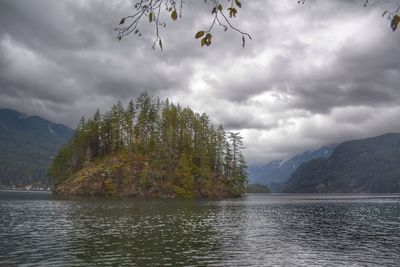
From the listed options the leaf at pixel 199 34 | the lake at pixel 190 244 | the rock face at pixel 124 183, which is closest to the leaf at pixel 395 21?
the leaf at pixel 199 34

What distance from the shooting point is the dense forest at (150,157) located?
134125 millimetres

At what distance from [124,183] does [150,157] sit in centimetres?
1928

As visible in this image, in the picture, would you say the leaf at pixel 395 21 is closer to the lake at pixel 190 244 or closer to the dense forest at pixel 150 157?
the lake at pixel 190 244

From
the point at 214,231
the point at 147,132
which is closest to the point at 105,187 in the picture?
the point at 147,132

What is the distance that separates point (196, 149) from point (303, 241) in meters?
123

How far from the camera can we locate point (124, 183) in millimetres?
132625

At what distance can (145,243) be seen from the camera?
3266 cm

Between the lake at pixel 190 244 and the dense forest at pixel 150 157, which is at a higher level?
the dense forest at pixel 150 157

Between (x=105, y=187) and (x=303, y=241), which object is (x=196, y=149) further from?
(x=303, y=241)

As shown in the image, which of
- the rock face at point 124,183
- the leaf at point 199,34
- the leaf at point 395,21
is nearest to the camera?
the leaf at point 395,21

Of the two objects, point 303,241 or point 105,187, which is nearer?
point 303,241

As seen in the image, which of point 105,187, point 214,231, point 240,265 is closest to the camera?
point 240,265

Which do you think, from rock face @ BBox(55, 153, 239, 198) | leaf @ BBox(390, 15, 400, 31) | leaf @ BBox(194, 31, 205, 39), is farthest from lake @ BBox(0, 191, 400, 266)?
rock face @ BBox(55, 153, 239, 198)

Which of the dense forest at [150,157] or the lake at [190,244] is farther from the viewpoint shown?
the dense forest at [150,157]
